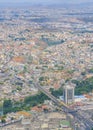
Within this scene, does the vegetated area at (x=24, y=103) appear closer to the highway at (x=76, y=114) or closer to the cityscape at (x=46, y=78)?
the cityscape at (x=46, y=78)

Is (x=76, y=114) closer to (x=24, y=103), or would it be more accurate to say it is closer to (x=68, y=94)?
(x=68, y=94)

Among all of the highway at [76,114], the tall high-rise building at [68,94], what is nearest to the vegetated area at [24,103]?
the highway at [76,114]

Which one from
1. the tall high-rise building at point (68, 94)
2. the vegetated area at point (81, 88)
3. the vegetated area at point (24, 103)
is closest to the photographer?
the vegetated area at point (24, 103)

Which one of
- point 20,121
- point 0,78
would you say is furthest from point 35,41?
point 20,121

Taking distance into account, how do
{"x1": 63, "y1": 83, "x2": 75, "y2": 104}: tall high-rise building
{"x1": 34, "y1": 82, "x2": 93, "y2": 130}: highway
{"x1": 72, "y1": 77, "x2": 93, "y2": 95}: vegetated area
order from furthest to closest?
{"x1": 72, "y1": 77, "x2": 93, "y2": 95}: vegetated area < {"x1": 63, "y1": 83, "x2": 75, "y2": 104}: tall high-rise building < {"x1": 34, "y1": 82, "x2": 93, "y2": 130}: highway

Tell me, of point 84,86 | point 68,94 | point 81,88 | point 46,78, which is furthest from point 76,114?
point 46,78

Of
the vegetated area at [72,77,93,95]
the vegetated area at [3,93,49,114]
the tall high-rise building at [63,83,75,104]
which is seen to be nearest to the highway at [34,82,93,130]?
the tall high-rise building at [63,83,75,104]

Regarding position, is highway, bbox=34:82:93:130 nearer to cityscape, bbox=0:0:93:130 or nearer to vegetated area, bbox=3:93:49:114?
cityscape, bbox=0:0:93:130
